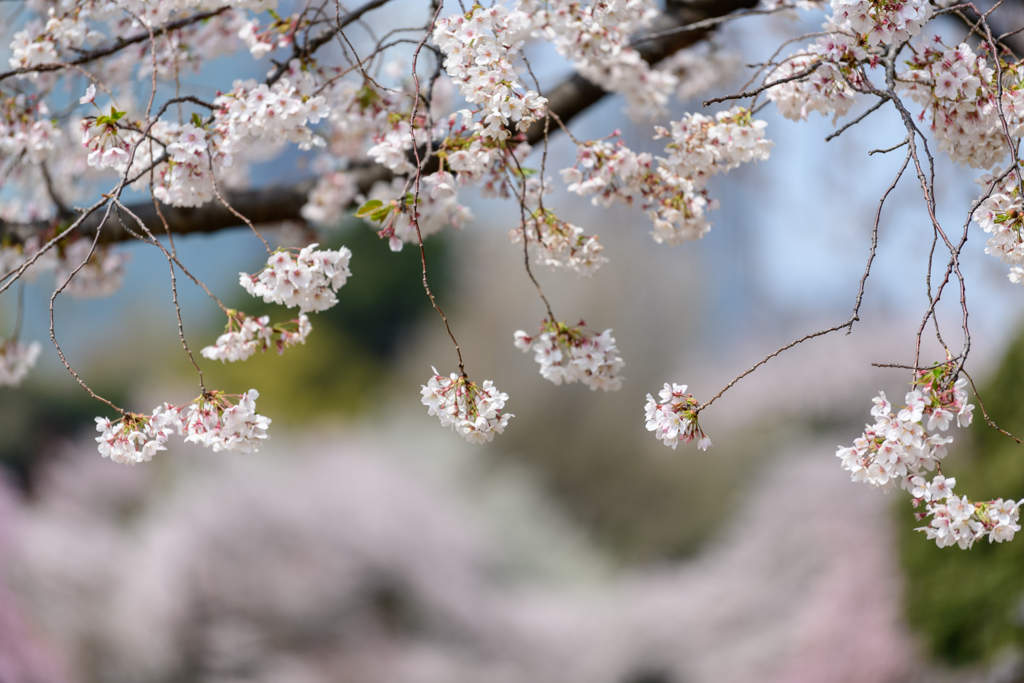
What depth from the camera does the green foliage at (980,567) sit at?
6.38ft

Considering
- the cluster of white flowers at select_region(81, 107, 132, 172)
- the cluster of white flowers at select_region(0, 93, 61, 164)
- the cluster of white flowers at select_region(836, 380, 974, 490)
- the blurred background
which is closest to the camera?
the cluster of white flowers at select_region(836, 380, 974, 490)

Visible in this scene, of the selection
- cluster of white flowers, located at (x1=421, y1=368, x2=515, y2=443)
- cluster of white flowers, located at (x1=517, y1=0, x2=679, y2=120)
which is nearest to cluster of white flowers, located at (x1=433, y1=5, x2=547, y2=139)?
cluster of white flowers, located at (x1=517, y1=0, x2=679, y2=120)

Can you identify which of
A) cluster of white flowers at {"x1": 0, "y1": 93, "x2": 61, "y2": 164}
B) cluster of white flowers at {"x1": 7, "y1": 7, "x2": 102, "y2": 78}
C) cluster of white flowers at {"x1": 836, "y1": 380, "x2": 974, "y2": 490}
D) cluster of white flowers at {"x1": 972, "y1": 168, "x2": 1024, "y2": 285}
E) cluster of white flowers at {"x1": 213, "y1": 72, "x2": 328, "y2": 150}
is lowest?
cluster of white flowers at {"x1": 836, "y1": 380, "x2": 974, "y2": 490}

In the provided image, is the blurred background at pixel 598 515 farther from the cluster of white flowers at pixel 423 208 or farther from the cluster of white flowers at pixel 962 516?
the cluster of white flowers at pixel 962 516

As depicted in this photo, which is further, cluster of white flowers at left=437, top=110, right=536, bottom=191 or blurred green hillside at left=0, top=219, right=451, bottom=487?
blurred green hillside at left=0, top=219, right=451, bottom=487

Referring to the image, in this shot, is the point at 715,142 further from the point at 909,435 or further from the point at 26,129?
the point at 26,129

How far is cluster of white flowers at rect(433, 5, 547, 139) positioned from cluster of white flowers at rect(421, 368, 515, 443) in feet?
0.91

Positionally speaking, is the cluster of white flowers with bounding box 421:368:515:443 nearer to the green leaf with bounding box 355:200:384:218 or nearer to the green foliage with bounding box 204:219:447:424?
the green leaf with bounding box 355:200:384:218

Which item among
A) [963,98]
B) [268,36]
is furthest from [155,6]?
[963,98]

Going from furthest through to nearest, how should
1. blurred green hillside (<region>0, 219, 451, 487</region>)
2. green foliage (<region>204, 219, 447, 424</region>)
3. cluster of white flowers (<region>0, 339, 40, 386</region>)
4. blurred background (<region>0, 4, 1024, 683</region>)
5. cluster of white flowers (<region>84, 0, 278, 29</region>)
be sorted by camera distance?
green foliage (<region>204, 219, 447, 424</region>) < blurred green hillside (<region>0, 219, 451, 487</region>) < blurred background (<region>0, 4, 1024, 683</region>) < cluster of white flowers (<region>0, 339, 40, 386</region>) < cluster of white flowers (<region>84, 0, 278, 29</region>)

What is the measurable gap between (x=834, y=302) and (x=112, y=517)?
4.37 meters

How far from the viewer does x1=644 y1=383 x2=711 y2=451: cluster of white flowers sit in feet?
2.60

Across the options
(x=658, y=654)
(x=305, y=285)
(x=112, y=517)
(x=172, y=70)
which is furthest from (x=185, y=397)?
(x=305, y=285)

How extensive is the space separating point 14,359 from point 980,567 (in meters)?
2.38
